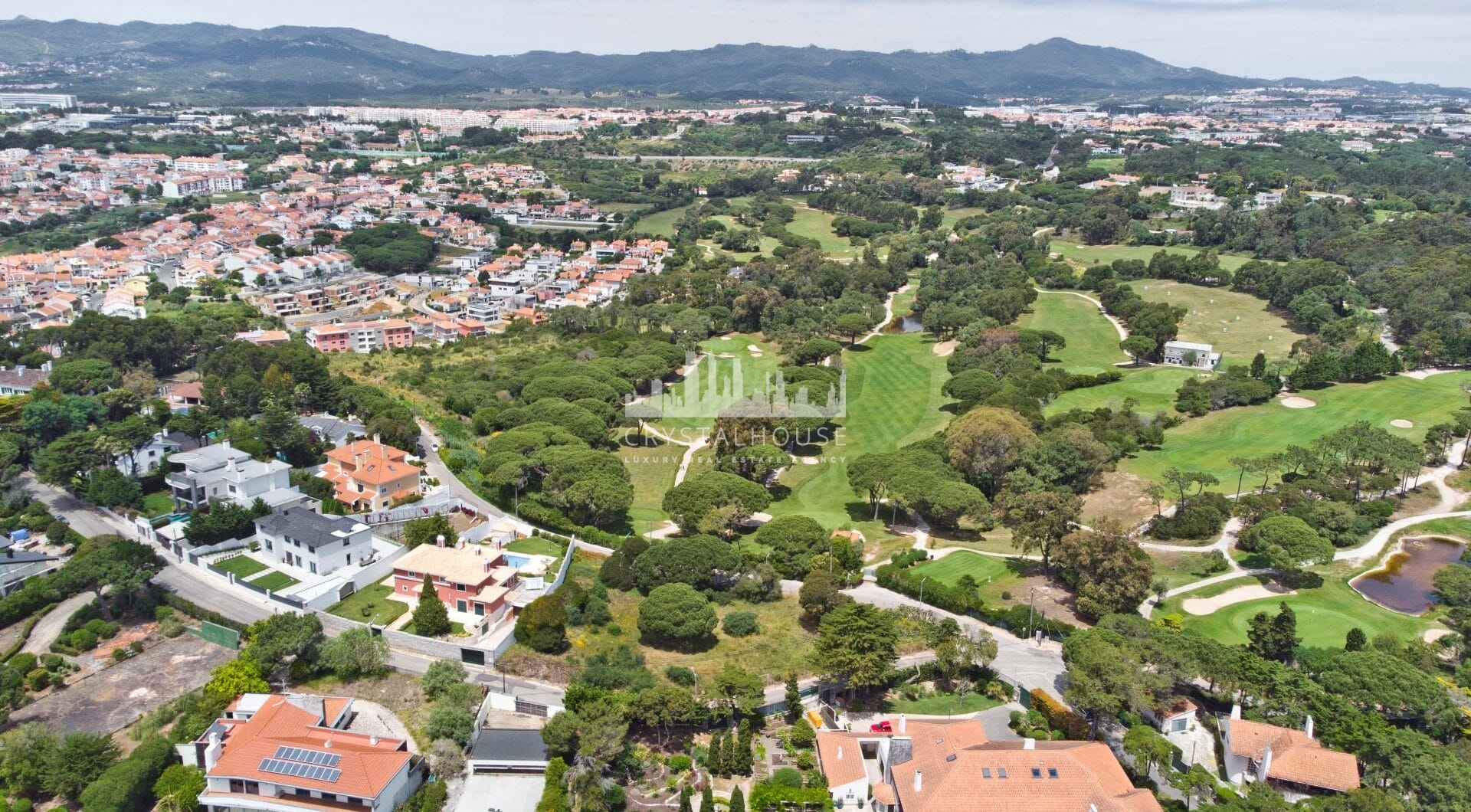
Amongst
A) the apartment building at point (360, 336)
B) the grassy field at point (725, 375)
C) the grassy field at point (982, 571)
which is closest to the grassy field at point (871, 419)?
the grassy field at point (982, 571)

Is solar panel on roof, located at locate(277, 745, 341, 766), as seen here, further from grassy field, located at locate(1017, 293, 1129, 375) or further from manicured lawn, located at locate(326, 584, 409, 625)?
grassy field, located at locate(1017, 293, 1129, 375)

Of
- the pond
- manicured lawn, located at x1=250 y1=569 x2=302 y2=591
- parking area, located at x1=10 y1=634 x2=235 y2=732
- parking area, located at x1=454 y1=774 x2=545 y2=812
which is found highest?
manicured lawn, located at x1=250 y1=569 x2=302 y2=591

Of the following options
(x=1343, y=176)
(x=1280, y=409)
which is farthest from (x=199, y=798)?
(x=1343, y=176)

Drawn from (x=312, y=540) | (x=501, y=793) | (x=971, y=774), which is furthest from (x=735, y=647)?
(x=312, y=540)

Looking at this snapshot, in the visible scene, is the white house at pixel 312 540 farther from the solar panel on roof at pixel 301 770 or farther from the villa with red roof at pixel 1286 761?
the villa with red roof at pixel 1286 761

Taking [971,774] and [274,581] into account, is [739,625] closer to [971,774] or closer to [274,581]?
[971,774]

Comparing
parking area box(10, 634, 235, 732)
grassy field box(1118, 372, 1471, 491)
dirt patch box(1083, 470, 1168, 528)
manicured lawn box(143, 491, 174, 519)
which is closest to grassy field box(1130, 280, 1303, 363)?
grassy field box(1118, 372, 1471, 491)
